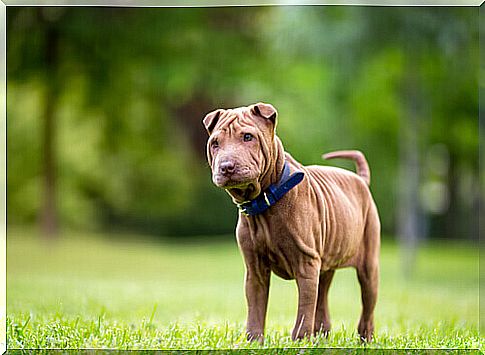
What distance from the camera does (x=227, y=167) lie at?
2.60 meters

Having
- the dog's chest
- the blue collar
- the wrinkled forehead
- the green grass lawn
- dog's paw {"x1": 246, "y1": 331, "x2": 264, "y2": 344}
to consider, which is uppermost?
the wrinkled forehead

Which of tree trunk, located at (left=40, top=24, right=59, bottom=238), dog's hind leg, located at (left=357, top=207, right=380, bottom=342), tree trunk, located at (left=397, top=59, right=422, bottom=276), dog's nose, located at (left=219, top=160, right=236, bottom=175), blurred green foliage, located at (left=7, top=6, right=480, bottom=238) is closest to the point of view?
dog's nose, located at (left=219, top=160, right=236, bottom=175)

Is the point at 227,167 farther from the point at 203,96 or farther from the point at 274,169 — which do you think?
the point at 203,96

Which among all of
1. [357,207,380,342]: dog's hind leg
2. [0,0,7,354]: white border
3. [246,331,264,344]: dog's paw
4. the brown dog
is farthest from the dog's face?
[0,0,7,354]: white border

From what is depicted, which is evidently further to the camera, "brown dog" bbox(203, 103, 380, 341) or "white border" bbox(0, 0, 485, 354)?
"white border" bbox(0, 0, 485, 354)

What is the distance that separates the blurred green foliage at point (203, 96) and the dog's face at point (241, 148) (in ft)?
4.35

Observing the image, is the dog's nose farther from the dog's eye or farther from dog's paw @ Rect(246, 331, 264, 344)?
dog's paw @ Rect(246, 331, 264, 344)

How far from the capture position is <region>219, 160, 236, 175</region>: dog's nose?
260cm

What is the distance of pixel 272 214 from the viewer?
279 cm

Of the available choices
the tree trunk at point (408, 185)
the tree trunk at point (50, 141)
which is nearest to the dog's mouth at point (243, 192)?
the tree trunk at point (50, 141)

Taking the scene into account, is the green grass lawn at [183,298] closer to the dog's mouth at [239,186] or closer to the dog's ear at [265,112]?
the dog's mouth at [239,186]

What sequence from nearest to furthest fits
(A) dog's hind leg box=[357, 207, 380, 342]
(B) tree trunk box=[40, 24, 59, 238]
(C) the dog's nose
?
1. (C) the dog's nose
2. (A) dog's hind leg box=[357, 207, 380, 342]
3. (B) tree trunk box=[40, 24, 59, 238]

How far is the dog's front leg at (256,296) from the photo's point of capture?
2902mm

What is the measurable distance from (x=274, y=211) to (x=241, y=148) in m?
0.29
